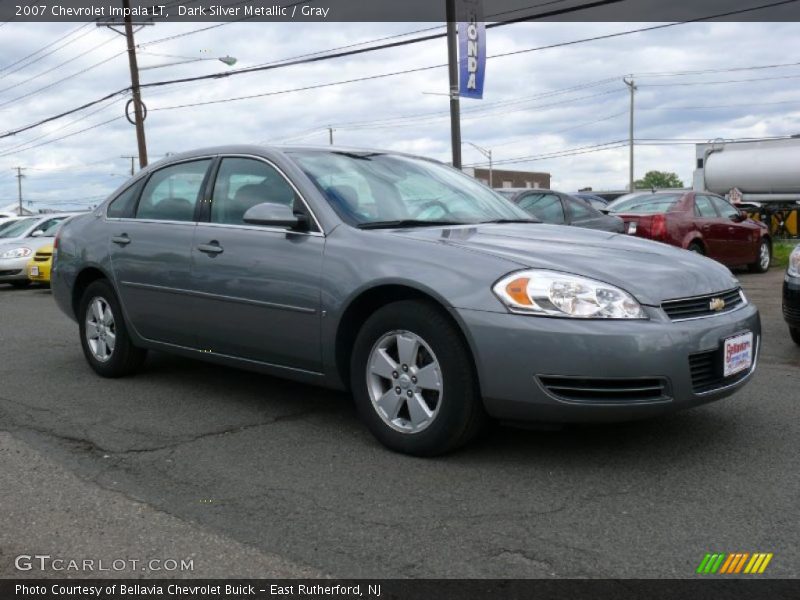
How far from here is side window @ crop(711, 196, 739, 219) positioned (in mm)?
13723

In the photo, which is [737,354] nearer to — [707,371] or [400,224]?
[707,371]

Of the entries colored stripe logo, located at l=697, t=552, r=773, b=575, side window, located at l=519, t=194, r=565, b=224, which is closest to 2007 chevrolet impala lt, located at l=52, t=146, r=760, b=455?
colored stripe logo, located at l=697, t=552, r=773, b=575

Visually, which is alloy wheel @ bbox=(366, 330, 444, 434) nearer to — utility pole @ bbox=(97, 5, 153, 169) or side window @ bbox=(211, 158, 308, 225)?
side window @ bbox=(211, 158, 308, 225)

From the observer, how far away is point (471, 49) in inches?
658

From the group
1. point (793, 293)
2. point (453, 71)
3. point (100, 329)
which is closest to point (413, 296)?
point (100, 329)

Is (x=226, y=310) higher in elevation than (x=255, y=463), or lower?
higher

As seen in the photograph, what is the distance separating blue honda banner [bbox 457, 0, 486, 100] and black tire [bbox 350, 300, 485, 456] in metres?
13.4

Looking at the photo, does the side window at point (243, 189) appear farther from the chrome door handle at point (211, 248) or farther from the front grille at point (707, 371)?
the front grille at point (707, 371)

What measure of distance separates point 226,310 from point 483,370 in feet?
5.80

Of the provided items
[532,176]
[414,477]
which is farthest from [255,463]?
[532,176]

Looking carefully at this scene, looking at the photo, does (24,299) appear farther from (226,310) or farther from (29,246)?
(226,310)

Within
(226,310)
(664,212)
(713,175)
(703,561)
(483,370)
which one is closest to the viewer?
(703,561)

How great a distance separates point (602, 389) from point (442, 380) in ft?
2.30
